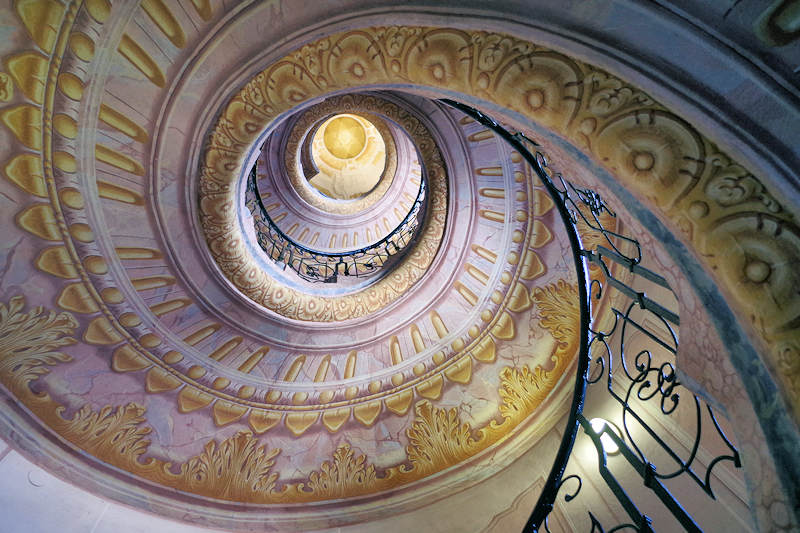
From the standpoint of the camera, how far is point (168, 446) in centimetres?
410

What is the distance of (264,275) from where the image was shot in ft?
13.4

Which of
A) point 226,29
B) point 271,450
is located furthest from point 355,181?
point 226,29

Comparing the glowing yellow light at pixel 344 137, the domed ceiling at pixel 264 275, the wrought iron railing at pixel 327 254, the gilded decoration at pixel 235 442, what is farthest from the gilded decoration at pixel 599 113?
the glowing yellow light at pixel 344 137

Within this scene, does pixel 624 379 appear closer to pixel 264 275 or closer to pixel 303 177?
pixel 264 275

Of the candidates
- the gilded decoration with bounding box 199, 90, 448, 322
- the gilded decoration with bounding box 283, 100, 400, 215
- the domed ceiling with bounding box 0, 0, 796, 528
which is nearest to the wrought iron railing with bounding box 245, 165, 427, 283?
the domed ceiling with bounding box 0, 0, 796, 528

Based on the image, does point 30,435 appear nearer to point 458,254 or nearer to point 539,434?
point 458,254

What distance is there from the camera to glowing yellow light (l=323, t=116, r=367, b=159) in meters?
10.1

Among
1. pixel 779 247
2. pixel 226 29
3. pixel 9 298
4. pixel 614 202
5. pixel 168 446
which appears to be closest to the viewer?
pixel 779 247

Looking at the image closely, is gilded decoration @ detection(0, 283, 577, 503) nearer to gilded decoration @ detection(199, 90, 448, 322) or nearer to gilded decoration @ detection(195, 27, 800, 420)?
gilded decoration @ detection(199, 90, 448, 322)

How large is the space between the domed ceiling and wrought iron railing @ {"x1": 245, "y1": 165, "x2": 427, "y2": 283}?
81 mm

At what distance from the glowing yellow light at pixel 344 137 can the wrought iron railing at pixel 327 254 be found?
16.0ft

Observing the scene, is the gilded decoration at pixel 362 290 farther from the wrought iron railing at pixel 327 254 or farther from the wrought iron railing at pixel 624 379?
the wrought iron railing at pixel 624 379

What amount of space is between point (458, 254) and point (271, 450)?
10.6 feet

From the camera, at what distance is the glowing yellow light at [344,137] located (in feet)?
33.1
